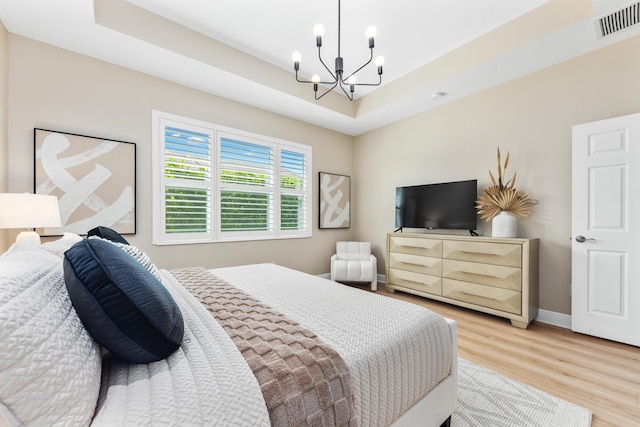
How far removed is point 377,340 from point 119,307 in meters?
0.90

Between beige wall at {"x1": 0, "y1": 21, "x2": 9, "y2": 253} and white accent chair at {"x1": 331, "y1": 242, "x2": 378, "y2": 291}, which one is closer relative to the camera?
beige wall at {"x1": 0, "y1": 21, "x2": 9, "y2": 253}

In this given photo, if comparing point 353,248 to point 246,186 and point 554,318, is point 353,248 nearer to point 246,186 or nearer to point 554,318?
point 246,186

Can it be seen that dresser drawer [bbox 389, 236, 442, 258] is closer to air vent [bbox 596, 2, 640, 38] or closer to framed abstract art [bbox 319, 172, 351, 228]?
framed abstract art [bbox 319, 172, 351, 228]

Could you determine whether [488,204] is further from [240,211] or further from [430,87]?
[240,211]

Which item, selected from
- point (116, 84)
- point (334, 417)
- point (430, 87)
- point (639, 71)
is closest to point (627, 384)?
point (334, 417)

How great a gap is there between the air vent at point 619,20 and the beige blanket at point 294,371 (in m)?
3.19

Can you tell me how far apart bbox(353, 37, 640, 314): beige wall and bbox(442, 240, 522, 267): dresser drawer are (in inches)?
15.7

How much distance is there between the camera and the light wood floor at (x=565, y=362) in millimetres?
1633

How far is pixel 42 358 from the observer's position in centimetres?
56

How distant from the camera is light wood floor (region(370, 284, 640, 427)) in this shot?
5.36 feet

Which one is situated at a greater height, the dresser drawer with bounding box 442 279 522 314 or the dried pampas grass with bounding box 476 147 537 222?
the dried pampas grass with bounding box 476 147 537 222

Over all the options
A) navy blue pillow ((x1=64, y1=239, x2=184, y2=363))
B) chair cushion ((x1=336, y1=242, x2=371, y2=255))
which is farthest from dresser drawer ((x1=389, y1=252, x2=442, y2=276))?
navy blue pillow ((x1=64, y1=239, x2=184, y2=363))

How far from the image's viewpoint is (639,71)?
2.37m

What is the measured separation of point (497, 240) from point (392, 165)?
1.97 m
